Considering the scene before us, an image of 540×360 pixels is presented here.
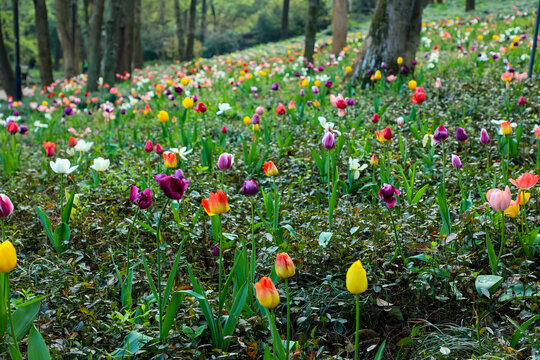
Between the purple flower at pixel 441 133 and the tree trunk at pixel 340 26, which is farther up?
the tree trunk at pixel 340 26

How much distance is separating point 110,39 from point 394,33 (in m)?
6.89

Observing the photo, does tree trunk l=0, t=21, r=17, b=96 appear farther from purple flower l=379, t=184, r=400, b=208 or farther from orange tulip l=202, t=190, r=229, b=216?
purple flower l=379, t=184, r=400, b=208

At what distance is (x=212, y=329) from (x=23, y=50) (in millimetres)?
38046

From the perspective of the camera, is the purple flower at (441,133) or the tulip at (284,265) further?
the purple flower at (441,133)

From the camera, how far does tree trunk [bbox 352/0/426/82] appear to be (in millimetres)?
5922

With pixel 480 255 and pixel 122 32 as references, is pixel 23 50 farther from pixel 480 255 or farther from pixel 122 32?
pixel 480 255

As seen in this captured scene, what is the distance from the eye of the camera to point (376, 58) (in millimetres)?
6113

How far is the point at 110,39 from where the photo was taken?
10164 millimetres

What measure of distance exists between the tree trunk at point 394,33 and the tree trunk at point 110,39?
21.2 ft

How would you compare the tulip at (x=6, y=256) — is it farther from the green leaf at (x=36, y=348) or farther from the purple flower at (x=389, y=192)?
the purple flower at (x=389, y=192)

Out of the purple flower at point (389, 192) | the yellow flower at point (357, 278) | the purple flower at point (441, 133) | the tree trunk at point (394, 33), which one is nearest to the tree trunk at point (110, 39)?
the tree trunk at point (394, 33)

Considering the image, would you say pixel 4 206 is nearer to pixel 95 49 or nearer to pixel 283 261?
pixel 283 261

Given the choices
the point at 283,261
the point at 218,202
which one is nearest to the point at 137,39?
the point at 218,202

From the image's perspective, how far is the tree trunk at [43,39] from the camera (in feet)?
38.6
